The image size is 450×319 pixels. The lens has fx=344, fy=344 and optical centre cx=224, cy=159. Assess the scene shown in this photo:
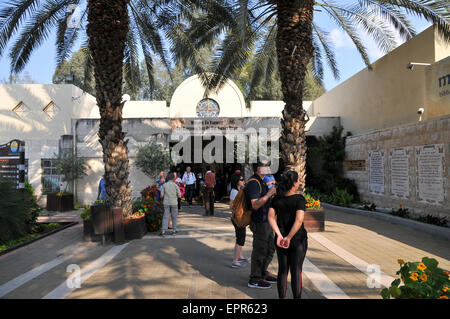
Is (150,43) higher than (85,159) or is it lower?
higher

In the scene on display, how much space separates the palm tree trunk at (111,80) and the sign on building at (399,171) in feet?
27.0

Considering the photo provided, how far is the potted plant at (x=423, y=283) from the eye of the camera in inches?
116

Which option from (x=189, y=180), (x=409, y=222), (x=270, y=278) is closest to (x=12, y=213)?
(x=270, y=278)

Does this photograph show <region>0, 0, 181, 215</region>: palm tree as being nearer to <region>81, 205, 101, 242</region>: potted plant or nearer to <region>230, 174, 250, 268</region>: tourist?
<region>81, 205, 101, 242</region>: potted plant

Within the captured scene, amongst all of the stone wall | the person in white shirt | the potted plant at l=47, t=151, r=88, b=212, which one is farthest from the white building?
the stone wall

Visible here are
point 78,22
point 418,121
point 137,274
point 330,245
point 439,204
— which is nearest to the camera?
point 137,274

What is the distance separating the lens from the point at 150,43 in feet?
37.4

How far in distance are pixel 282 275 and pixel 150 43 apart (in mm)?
9690

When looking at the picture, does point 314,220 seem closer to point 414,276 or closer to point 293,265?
point 293,265

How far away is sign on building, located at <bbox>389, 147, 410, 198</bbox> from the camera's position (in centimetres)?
1058

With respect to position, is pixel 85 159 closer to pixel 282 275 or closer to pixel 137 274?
pixel 137 274

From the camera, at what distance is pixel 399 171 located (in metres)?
11.0
